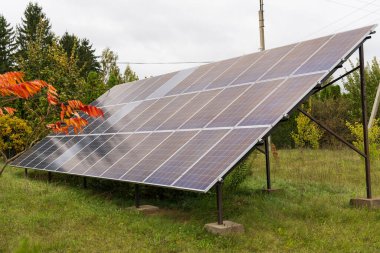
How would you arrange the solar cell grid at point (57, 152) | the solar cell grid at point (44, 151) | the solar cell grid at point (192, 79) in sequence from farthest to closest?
the solar cell grid at point (44, 151) < the solar cell grid at point (57, 152) < the solar cell grid at point (192, 79)

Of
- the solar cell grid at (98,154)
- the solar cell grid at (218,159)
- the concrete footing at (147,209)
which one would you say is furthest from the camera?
the solar cell grid at (98,154)

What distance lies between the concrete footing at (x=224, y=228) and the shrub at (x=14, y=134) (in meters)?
19.7

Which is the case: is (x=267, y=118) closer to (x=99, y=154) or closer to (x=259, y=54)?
(x=259, y=54)

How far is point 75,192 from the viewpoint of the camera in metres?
15.3

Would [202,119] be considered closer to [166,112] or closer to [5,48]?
[166,112]

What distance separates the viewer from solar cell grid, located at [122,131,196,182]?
37.2 feet

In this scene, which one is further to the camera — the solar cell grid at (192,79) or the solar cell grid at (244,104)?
the solar cell grid at (192,79)

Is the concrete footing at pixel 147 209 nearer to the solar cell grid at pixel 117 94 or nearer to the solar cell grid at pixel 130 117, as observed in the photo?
the solar cell grid at pixel 130 117

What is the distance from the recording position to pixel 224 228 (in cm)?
955

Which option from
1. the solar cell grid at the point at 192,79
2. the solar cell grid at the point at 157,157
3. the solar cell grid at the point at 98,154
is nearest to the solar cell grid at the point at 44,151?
the solar cell grid at the point at 98,154

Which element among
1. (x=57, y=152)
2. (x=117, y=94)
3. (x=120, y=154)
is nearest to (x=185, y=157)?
(x=120, y=154)

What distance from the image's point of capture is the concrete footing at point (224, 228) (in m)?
9.55

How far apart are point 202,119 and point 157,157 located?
1.62 meters

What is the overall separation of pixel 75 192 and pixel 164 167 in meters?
5.63
